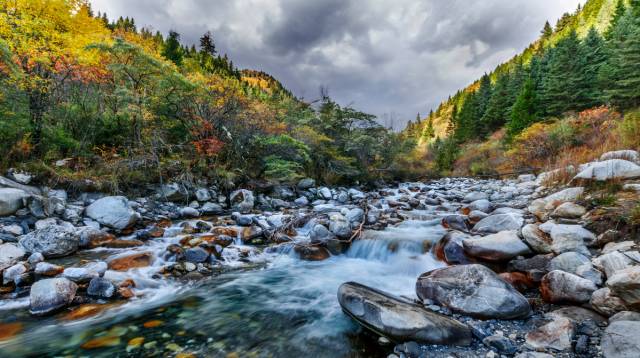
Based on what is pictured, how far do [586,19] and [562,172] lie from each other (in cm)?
7879

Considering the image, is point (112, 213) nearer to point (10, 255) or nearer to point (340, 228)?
point (10, 255)

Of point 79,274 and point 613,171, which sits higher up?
point 613,171

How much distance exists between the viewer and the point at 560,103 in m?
23.3

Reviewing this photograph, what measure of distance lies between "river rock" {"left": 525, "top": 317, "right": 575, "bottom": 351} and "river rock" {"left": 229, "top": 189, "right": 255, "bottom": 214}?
27.1 feet

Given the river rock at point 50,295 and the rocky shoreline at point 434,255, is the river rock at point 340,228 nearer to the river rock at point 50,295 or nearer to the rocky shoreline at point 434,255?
the rocky shoreline at point 434,255

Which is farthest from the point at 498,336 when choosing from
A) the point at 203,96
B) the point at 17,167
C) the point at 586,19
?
the point at 586,19

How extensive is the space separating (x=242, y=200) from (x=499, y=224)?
8021 mm

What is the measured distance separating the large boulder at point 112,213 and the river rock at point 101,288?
315 cm

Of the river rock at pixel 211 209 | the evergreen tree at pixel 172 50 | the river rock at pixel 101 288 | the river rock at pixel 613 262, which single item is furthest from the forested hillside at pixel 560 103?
the evergreen tree at pixel 172 50

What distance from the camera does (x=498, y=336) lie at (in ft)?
8.90

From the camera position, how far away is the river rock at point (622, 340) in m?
2.12

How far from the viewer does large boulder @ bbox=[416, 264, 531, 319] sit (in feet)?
9.90

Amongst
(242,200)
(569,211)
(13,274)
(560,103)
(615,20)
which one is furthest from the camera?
(615,20)

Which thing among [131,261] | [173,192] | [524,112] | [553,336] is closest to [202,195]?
[173,192]
